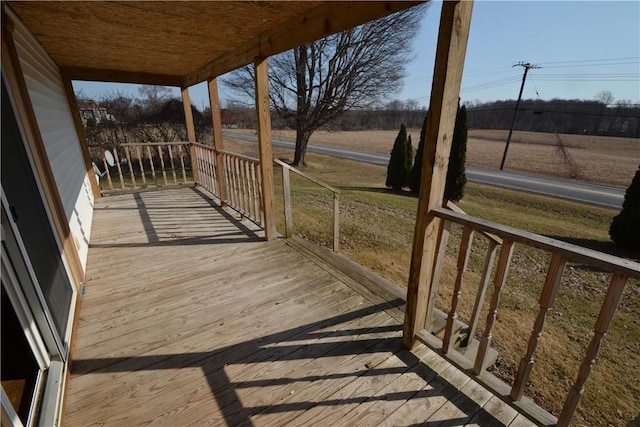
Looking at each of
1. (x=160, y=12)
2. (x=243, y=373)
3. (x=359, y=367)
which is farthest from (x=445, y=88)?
(x=160, y=12)

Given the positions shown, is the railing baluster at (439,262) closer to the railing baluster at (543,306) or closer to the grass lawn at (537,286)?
the railing baluster at (543,306)

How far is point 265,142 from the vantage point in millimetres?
3197

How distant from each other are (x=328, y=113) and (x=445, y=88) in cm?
1281

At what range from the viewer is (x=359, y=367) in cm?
177

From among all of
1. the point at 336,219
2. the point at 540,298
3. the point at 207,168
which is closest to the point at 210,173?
the point at 207,168

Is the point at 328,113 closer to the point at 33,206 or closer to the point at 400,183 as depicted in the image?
the point at 400,183

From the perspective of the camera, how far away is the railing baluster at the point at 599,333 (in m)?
1.07

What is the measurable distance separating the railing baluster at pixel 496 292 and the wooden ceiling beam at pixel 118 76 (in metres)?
5.80

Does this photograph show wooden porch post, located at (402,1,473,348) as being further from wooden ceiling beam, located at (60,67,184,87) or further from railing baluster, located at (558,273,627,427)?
wooden ceiling beam, located at (60,67,184,87)

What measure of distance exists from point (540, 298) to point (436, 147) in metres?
0.82

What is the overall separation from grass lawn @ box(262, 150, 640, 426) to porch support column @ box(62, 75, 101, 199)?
3318 millimetres

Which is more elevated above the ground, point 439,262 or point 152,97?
point 152,97

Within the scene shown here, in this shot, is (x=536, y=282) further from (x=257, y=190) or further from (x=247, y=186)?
(x=247, y=186)

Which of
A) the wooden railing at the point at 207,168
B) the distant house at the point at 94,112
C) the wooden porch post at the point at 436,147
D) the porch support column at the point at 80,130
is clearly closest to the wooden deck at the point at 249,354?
the wooden porch post at the point at 436,147
